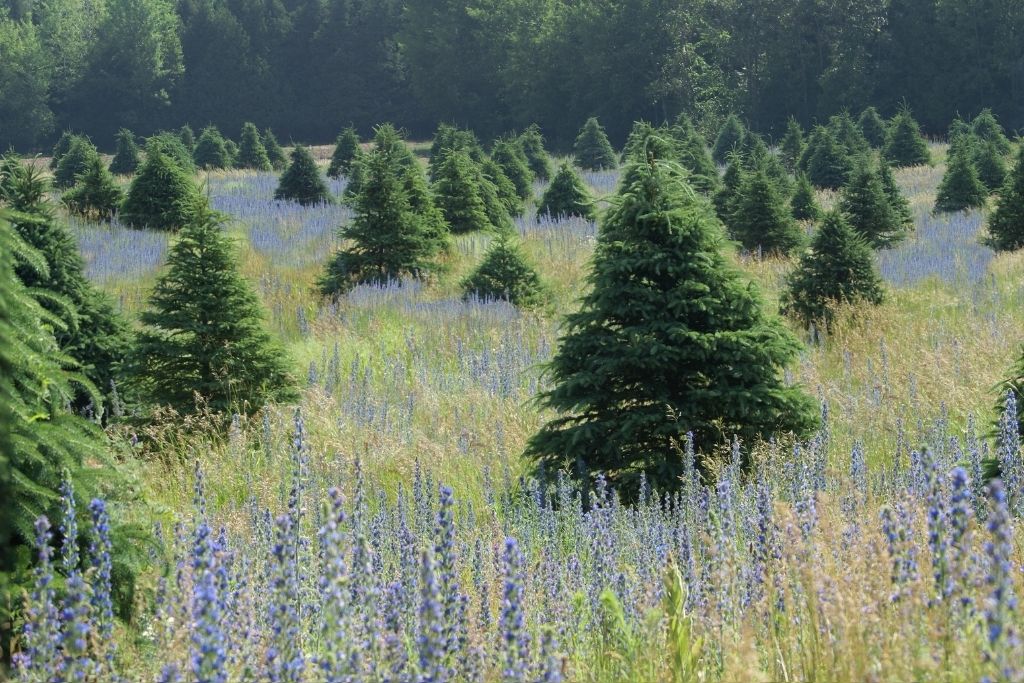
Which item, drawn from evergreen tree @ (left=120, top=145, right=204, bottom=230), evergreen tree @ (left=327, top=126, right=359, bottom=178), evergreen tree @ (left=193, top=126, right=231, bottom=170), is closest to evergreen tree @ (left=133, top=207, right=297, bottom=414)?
evergreen tree @ (left=120, top=145, right=204, bottom=230)

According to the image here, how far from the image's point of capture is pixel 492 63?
60688 mm

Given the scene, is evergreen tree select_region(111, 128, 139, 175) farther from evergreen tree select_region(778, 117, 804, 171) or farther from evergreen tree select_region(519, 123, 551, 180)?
evergreen tree select_region(778, 117, 804, 171)

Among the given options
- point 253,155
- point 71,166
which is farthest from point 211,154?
point 71,166

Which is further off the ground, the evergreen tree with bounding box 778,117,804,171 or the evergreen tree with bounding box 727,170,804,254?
the evergreen tree with bounding box 778,117,804,171

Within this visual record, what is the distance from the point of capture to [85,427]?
157 inches

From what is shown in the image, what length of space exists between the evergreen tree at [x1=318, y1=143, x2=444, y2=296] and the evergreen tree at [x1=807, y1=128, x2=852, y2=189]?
15.2 m

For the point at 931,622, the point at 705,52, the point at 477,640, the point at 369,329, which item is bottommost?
the point at 369,329

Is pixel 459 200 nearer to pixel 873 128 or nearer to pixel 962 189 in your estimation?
pixel 962 189

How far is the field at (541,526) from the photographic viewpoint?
2.50 metres

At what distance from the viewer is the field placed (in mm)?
2496

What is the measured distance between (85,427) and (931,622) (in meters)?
2.89

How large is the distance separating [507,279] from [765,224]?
20.0 feet

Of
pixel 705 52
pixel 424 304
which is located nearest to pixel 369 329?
pixel 424 304

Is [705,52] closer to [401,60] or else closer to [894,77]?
[894,77]
